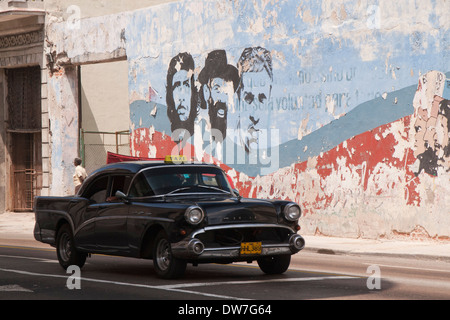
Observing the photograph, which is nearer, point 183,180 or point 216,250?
point 216,250

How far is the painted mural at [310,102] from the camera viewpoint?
1811 cm

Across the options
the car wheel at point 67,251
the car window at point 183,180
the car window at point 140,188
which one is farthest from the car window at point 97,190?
the car window at point 183,180

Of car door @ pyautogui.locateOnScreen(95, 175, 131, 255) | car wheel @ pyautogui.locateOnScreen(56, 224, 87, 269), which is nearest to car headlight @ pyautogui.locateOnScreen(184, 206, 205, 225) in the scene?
car door @ pyautogui.locateOnScreen(95, 175, 131, 255)

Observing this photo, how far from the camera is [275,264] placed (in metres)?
12.0

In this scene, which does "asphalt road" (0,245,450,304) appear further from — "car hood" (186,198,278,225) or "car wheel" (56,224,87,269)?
"car hood" (186,198,278,225)

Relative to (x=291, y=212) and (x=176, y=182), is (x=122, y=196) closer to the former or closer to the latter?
(x=176, y=182)

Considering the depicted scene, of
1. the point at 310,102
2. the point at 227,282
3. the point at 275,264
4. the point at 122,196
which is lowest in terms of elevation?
the point at 227,282

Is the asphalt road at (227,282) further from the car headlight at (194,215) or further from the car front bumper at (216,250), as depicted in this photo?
the car headlight at (194,215)

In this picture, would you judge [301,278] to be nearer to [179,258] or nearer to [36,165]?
[179,258]

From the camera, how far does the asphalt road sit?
9773 mm

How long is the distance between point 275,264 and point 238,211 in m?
1.25

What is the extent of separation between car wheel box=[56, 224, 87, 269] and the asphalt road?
0.50 feet

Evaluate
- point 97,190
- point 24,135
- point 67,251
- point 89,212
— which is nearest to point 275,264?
point 89,212

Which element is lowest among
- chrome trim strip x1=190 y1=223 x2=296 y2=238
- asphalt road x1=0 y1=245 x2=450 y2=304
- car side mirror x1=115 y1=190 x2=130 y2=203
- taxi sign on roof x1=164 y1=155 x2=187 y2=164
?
asphalt road x1=0 y1=245 x2=450 y2=304
